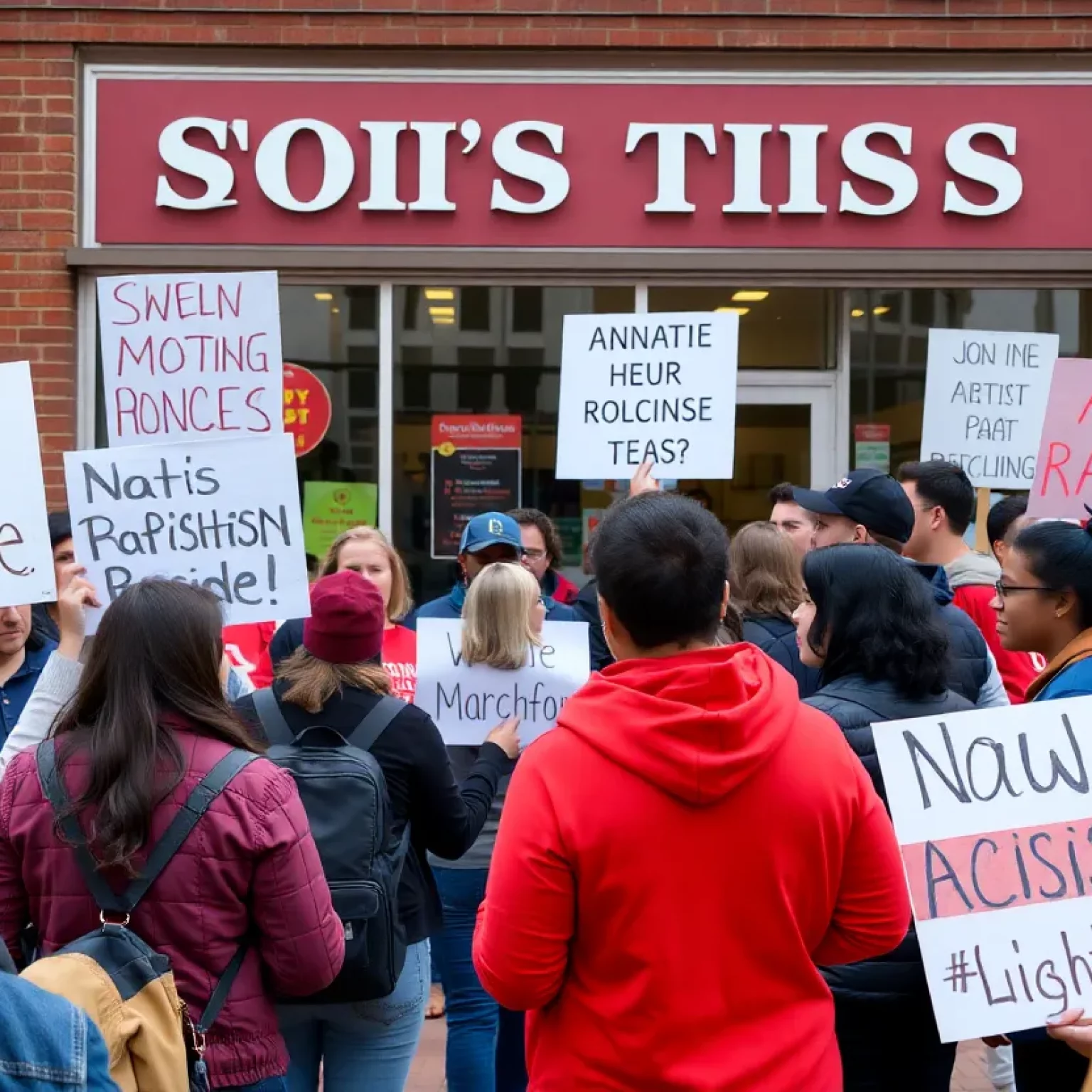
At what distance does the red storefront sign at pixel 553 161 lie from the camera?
7707mm

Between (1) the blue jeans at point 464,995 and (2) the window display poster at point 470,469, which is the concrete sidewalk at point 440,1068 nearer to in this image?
(1) the blue jeans at point 464,995

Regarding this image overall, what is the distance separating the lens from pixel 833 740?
2.38 meters

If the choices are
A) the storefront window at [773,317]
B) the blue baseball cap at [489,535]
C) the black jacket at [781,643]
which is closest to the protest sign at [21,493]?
the blue baseball cap at [489,535]

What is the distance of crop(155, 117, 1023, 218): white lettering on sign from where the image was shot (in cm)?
770

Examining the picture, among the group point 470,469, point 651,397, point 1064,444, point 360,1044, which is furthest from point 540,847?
point 470,469

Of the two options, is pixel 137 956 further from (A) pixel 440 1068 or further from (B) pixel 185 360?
(A) pixel 440 1068

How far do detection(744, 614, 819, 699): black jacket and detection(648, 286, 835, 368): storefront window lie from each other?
3502mm

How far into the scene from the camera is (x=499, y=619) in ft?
14.5

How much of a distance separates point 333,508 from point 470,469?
803 millimetres

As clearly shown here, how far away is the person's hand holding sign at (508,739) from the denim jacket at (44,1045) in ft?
8.80

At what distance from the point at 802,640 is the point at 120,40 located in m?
5.96

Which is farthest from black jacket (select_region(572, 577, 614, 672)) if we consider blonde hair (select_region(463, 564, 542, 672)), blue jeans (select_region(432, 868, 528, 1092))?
blue jeans (select_region(432, 868, 528, 1092))

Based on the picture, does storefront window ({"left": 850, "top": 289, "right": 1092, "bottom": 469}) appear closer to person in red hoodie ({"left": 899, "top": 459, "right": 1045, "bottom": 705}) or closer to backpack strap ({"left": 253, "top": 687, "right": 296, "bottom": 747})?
person in red hoodie ({"left": 899, "top": 459, "right": 1045, "bottom": 705})

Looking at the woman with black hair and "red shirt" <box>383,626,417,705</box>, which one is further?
"red shirt" <box>383,626,417,705</box>
